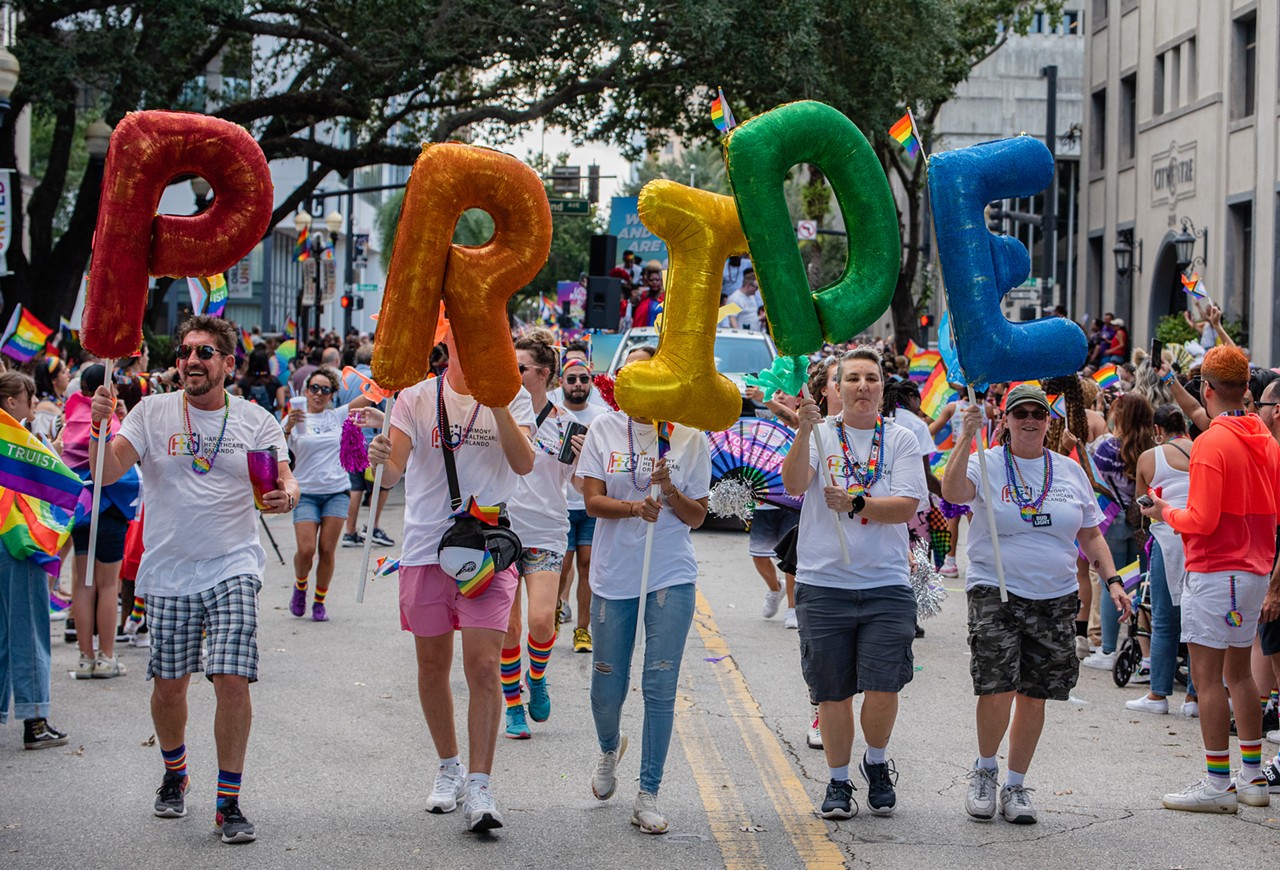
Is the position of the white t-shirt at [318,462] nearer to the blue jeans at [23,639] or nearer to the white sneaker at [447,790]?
the blue jeans at [23,639]

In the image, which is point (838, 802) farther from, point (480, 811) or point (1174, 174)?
point (1174, 174)

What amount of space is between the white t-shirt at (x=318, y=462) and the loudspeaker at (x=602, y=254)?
39.4ft

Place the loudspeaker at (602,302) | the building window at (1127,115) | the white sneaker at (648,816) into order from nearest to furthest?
1. the white sneaker at (648,816)
2. the loudspeaker at (602,302)
3. the building window at (1127,115)

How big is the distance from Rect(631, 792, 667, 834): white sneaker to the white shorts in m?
2.65

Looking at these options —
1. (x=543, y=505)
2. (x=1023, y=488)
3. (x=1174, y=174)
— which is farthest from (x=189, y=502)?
(x=1174, y=174)

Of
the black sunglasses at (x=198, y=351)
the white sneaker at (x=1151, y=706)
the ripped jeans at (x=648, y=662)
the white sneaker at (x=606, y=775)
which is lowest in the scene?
the white sneaker at (x=1151, y=706)

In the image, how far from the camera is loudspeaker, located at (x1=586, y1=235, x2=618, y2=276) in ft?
77.5

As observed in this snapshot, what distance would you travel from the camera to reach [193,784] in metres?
6.81

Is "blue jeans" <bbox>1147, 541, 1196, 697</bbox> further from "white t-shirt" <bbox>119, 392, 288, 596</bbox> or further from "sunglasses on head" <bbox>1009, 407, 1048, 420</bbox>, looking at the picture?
"white t-shirt" <bbox>119, 392, 288, 596</bbox>

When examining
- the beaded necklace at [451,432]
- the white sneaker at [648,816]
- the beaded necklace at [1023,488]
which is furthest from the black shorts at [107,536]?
the beaded necklace at [1023,488]

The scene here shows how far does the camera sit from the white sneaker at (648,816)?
6.15m

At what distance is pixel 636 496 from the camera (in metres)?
6.52

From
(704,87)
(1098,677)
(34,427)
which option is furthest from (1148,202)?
(34,427)

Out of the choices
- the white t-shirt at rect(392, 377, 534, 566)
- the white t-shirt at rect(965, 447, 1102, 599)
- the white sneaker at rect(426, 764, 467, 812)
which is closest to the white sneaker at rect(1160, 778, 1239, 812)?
the white t-shirt at rect(965, 447, 1102, 599)
